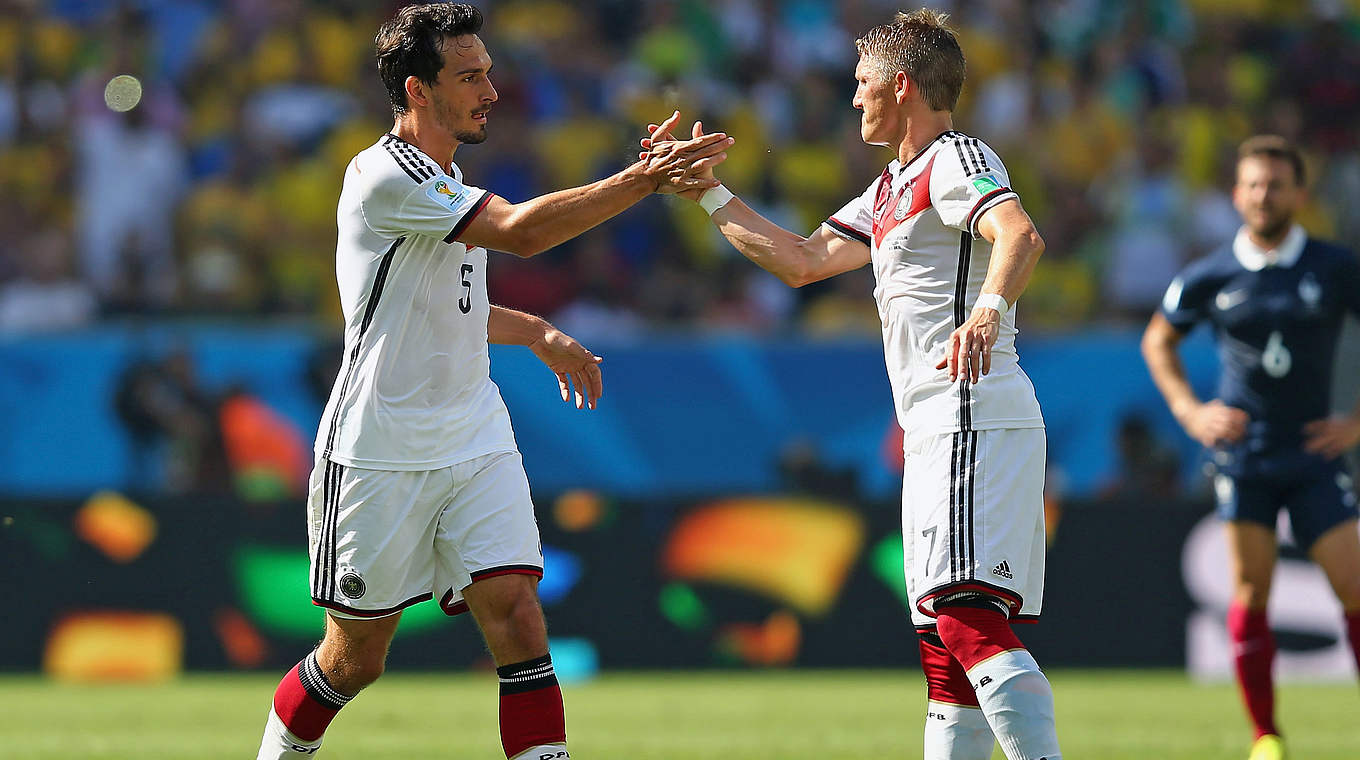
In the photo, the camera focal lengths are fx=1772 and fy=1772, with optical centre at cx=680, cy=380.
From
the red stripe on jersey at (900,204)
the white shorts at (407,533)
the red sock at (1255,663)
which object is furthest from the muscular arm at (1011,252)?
the red sock at (1255,663)

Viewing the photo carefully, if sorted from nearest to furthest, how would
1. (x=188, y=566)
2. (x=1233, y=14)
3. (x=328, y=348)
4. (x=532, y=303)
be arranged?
(x=188, y=566) → (x=328, y=348) → (x=532, y=303) → (x=1233, y=14)

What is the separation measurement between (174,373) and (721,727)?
17.5ft

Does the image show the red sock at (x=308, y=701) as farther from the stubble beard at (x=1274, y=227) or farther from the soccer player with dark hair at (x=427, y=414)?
the stubble beard at (x=1274, y=227)

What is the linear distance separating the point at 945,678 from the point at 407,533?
1713 millimetres

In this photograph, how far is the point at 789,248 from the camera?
600 centimetres

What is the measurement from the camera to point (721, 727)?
9.04 metres

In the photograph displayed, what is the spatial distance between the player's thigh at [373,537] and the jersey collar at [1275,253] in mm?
4133

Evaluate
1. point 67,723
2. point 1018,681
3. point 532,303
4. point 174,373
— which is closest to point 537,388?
point 532,303

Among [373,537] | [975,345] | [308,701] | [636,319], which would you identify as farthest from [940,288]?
[636,319]

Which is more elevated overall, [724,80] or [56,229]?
[724,80]

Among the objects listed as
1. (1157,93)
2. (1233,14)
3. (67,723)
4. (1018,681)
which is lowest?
(67,723)

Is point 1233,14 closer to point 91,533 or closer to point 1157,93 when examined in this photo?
point 1157,93

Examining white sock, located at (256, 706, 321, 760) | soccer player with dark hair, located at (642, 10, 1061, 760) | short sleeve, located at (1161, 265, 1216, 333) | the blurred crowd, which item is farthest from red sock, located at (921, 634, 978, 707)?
the blurred crowd

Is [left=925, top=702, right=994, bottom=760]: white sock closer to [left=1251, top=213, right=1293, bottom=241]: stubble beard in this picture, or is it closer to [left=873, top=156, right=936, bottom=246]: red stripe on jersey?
[left=873, top=156, right=936, bottom=246]: red stripe on jersey
